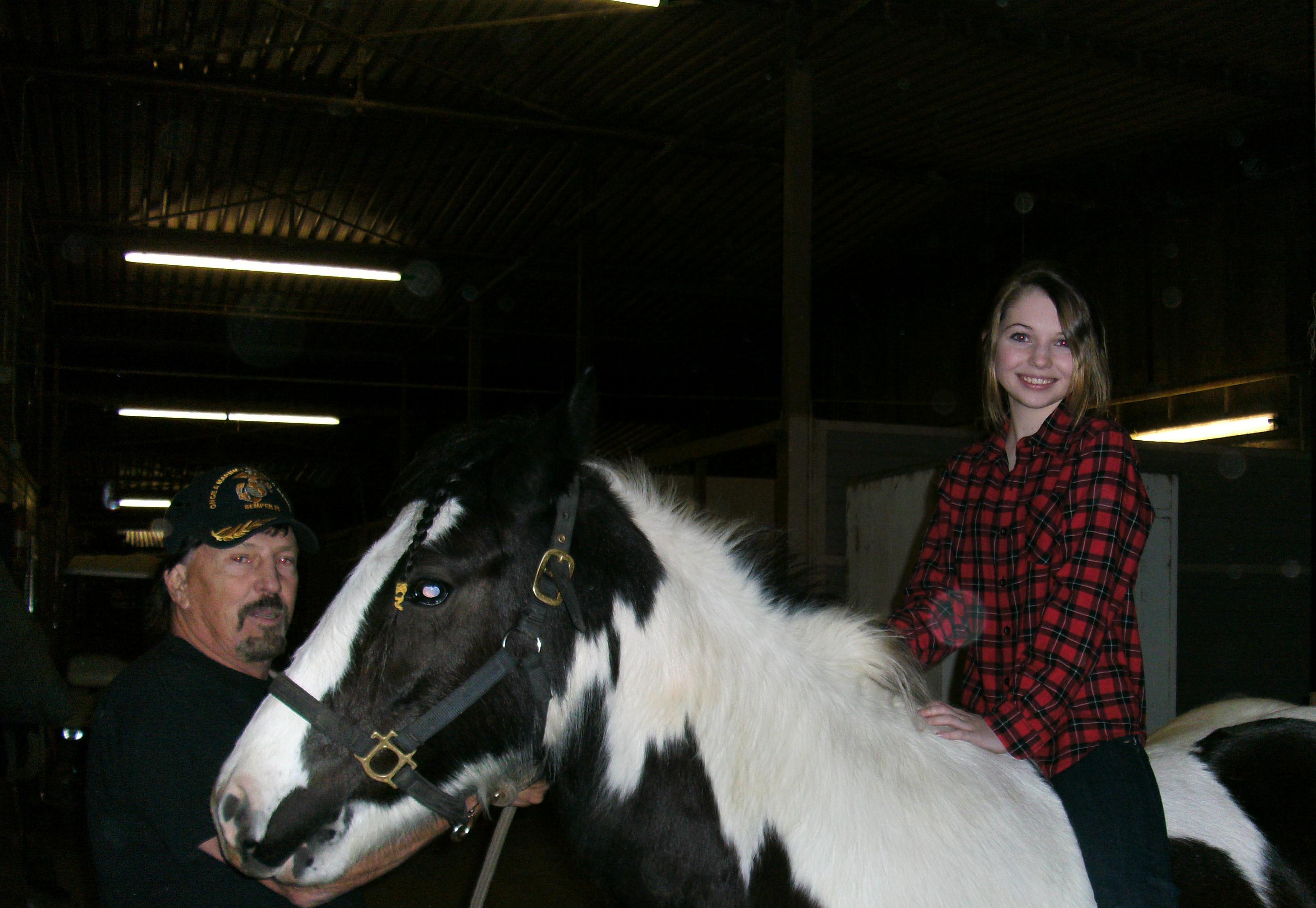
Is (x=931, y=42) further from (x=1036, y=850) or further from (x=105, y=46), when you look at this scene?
(x=1036, y=850)

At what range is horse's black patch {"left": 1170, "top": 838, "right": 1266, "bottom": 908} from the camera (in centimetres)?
183

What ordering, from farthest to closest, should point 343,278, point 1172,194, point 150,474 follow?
point 150,474, point 343,278, point 1172,194

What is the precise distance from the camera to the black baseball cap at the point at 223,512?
221 cm

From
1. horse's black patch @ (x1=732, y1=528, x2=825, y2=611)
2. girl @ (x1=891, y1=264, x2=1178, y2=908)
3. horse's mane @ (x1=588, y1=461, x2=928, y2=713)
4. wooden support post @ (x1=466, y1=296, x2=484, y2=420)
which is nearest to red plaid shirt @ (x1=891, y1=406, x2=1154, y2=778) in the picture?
girl @ (x1=891, y1=264, x2=1178, y2=908)

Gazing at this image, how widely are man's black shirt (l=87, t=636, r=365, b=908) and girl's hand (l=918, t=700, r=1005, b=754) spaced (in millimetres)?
1287

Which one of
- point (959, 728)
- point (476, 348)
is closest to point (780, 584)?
point (959, 728)

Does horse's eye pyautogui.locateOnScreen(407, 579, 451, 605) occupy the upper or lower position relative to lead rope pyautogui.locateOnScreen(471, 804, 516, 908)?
upper

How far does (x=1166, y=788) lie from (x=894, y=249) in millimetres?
12106

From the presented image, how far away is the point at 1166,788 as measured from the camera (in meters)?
2.06

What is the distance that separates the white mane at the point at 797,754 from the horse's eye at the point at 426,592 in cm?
23

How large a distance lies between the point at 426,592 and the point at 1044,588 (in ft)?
3.81

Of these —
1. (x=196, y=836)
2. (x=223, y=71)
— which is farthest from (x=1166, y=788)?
(x=223, y=71)

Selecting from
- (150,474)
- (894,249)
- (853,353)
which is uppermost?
(894,249)

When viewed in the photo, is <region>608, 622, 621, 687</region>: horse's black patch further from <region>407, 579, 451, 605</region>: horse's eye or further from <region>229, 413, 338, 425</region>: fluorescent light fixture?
<region>229, 413, 338, 425</region>: fluorescent light fixture
